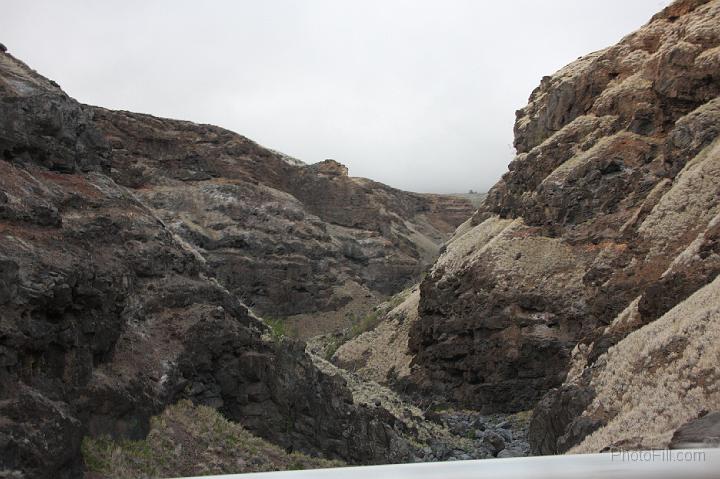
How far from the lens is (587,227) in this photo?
38594mm

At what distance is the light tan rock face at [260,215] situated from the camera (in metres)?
70.2

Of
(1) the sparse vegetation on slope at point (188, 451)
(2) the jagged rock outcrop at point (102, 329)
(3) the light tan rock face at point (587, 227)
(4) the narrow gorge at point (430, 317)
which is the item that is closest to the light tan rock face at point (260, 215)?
(4) the narrow gorge at point (430, 317)

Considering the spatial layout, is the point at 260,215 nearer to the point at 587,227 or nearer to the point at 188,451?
the point at 587,227

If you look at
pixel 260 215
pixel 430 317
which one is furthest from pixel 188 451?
pixel 260 215

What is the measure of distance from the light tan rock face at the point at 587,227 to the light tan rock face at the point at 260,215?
2844 cm

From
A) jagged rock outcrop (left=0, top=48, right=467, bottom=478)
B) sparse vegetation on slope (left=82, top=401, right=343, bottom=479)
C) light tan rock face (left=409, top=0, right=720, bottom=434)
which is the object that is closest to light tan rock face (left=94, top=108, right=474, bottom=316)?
light tan rock face (left=409, top=0, right=720, bottom=434)

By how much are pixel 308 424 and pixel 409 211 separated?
112262 millimetres

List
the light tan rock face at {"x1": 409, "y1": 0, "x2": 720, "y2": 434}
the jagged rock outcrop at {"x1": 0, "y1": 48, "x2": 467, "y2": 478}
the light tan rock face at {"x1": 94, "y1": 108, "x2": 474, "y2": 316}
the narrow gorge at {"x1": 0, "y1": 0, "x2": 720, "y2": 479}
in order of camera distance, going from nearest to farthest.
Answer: the jagged rock outcrop at {"x1": 0, "y1": 48, "x2": 467, "y2": 478}, the narrow gorge at {"x1": 0, "y1": 0, "x2": 720, "y2": 479}, the light tan rock face at {"x1": 409, "y1": 0, "x2": 720, "y2": 434}, the light tan rock face at {"x1": 94, "y1": 108, "x2": 474, "y2": 316}

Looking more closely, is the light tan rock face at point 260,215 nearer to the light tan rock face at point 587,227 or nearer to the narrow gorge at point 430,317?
the narrow gorge at point 430,317

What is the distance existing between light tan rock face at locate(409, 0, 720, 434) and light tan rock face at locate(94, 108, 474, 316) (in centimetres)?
2844

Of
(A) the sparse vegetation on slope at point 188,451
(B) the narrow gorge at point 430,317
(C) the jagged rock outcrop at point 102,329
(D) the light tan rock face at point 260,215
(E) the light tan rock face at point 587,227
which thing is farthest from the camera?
(D) the light tan rock face at point 260,215

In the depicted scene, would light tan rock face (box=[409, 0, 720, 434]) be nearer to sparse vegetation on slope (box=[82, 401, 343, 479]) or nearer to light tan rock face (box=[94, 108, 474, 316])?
sparse vegetation on slope (box=[82, 401, 343, 479])

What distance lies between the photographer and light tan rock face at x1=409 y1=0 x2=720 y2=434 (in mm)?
32250

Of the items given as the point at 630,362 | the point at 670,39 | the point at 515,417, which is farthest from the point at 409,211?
the point at 630,362
